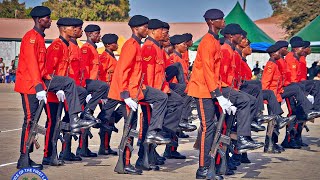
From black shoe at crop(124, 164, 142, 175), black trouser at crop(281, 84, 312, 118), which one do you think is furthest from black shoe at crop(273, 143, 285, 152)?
black shoe at crop(124, 164, 142, 175)

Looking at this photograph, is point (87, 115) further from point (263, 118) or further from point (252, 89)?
point (263, 118)

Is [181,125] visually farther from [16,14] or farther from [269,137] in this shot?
[16,14]

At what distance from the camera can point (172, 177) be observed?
41.6ft

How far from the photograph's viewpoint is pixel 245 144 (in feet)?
42.7

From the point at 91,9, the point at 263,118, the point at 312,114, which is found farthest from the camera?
the point at 91,9

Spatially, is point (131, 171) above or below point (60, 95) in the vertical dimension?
below

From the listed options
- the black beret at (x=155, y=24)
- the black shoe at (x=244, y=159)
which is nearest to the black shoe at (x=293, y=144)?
the black shoe at (x=244, y=159)

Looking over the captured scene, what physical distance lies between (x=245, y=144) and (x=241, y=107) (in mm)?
541

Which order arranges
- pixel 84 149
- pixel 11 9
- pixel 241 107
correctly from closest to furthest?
pixel 241 107 → pixel 84 149 → pixel 11 9

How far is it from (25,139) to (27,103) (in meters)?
0.51

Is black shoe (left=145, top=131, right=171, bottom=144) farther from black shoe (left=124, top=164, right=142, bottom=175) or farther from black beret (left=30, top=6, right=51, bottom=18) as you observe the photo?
black beret (left=30, top=6, right=51, bottom=18)

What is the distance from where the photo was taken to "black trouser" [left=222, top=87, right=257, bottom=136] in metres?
12.8

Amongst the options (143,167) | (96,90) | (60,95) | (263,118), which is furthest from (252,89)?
(60,95)

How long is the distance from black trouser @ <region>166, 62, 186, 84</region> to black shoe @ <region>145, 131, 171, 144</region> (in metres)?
3.63
